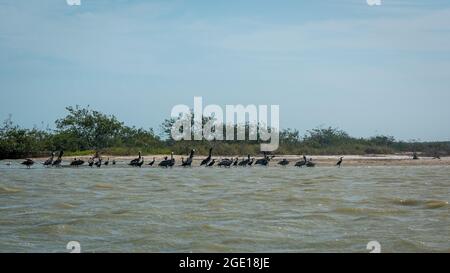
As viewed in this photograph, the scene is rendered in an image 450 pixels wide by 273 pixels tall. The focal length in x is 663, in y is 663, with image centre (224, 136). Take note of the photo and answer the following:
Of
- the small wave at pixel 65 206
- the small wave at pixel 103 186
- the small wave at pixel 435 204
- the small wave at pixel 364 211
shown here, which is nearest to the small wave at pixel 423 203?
the small wave at pixel 435 204

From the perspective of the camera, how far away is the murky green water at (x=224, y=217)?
9.87 m

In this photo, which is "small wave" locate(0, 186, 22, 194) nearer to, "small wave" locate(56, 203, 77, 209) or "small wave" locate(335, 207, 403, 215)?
"small wave" locate(56, 203, 77, 209)

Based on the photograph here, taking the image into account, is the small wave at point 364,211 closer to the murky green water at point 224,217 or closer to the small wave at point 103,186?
the murky green water at point 224,217

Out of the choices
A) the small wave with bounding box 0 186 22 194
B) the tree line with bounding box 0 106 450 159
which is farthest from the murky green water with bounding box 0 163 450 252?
the tree line with bounding box 0 106 450 159

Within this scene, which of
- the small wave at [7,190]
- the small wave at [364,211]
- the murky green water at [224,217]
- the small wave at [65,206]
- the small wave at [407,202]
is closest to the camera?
the murky green water at [224,217]

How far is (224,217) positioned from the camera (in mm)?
12625

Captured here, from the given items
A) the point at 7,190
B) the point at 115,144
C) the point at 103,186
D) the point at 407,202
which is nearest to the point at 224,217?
the point at 407,202

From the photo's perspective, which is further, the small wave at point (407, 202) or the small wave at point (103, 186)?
the small wave at point (103, 186)

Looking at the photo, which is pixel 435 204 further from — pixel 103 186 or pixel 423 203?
pixel 103 186

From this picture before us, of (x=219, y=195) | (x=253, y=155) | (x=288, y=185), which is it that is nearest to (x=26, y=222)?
(x=219, y=195)
